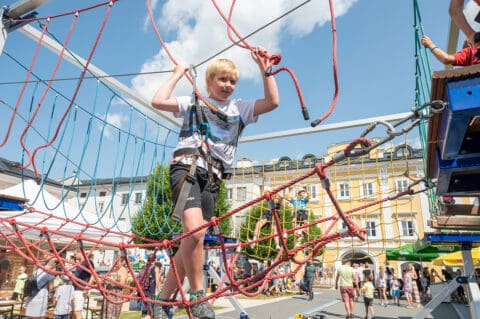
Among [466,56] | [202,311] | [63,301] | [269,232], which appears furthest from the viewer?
[269,232]

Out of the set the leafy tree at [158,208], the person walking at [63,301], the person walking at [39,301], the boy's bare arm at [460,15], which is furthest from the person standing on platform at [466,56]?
the person walking at [63,301]

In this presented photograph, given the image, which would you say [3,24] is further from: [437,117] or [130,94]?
[437,117]

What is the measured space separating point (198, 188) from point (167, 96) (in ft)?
1.83

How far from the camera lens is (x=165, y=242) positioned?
204 cm

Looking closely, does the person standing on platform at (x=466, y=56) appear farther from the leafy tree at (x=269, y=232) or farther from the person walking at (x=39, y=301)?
the person walking at (x=39, y=301)

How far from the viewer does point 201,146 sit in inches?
73.4

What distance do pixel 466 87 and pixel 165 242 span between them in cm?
172

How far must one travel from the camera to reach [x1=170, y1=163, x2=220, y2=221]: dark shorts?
177 cm

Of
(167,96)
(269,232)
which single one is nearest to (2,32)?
(167,96)

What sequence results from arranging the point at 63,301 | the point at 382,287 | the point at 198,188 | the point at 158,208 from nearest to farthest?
the point at 198,188, the point at 63,301, the point at 382,287, the point at 158,208

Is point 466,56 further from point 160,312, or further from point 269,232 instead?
point 269,232

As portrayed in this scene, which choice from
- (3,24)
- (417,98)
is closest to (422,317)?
(417,98)

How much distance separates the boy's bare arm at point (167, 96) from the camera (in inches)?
75.7

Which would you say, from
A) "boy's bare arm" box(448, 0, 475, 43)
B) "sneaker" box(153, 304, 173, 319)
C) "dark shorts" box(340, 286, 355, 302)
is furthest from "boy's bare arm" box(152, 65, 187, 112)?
"dark shorts" box(340, 286, 355, 302)
